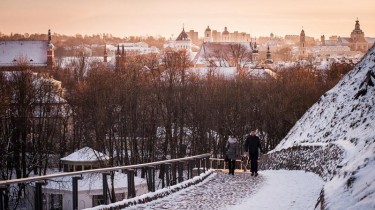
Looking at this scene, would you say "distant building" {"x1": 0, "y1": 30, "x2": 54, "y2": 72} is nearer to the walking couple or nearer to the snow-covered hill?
the snow-covered hill

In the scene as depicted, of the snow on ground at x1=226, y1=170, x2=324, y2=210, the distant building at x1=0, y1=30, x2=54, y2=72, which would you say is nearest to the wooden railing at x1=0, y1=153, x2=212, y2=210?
the snow on ground at x1=226, y1=170, x2=324, y2=210

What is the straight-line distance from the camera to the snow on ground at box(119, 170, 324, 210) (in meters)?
14.6

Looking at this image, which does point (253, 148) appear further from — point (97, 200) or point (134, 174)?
point (97, 200)

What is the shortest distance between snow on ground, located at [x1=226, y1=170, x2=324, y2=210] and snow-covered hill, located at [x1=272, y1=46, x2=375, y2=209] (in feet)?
4.70

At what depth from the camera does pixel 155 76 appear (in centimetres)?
6197

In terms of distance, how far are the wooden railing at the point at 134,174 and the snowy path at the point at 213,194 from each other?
78 centimetres

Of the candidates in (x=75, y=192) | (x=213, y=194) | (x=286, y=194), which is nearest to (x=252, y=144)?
(x=286, y=194)

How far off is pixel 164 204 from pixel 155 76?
156ft

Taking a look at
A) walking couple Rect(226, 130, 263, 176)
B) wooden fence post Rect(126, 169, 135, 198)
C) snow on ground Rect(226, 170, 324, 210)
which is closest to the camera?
→ snow on ground Rect(226, 170, 324, 210)

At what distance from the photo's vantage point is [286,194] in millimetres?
16375

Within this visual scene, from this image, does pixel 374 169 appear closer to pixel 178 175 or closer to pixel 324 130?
pixel 178 175

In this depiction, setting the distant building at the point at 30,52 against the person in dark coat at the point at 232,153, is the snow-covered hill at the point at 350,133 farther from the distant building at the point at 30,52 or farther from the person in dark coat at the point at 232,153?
the distant building at the point at 30,52

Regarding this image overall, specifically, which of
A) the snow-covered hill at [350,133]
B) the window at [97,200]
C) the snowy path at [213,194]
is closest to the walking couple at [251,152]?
the snowy path at [213,194]

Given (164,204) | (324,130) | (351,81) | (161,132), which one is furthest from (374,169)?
(161,132)
